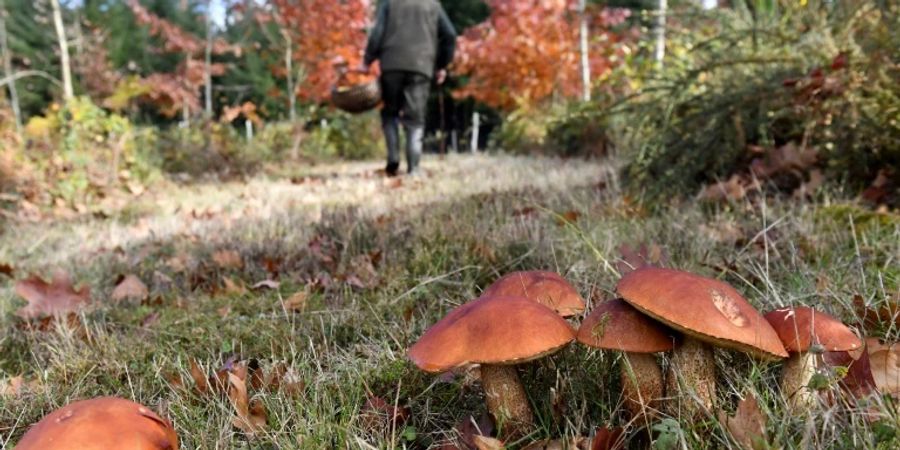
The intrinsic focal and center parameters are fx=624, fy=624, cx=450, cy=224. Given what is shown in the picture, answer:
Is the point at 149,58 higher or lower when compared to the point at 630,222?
higher

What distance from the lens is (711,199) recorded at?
11.1ft

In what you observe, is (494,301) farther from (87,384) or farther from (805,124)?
(805,124)

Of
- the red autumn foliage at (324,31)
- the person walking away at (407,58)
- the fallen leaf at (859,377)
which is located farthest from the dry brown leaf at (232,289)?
the red autumn foliage at (324,31)

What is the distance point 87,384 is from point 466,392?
107 cm

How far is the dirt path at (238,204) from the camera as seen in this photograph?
3.99 metres

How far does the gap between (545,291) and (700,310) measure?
0.39 metres

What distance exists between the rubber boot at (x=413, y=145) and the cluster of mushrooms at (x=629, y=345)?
614 centimetres

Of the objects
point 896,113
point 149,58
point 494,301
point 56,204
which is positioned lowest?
point 56,204

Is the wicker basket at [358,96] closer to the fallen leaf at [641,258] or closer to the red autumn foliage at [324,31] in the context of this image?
the fallen leaf at [641,258]

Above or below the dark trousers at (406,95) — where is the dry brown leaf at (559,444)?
below

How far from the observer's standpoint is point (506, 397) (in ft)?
4.07

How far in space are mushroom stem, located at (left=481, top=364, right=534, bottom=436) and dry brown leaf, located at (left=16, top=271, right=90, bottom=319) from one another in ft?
5.93

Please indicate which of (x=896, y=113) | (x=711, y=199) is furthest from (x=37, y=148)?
(x=896, y=113)

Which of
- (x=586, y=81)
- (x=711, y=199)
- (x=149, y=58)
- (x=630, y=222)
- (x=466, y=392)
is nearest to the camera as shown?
(x=466, y=392)
